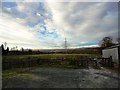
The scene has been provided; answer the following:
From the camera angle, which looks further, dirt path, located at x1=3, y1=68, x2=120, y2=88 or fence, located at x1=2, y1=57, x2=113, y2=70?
fence, located at x1=2, y1=57, x2=113, y2=70

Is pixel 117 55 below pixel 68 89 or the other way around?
the other way around

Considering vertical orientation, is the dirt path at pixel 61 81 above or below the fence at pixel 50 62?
below

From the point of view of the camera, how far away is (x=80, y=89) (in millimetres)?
8695

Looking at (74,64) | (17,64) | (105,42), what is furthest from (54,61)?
(105,42)

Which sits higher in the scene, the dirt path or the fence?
the fence

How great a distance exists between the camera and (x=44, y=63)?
81.1ft

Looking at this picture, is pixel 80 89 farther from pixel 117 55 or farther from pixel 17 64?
pixel 17 64

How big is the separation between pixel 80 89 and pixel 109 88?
5.34 ft

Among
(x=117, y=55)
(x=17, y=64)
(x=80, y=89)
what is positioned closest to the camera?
(x=80, y=89)

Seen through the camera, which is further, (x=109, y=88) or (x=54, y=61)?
(x=54, y=61)

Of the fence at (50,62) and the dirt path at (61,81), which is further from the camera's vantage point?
the fence at (50,62)

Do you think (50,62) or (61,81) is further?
(50,62)

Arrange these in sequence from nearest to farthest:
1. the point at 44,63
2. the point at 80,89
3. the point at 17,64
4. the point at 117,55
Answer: the point at 80,89 → the point at 117,55 → the point at 17,64 → the point at 44,63

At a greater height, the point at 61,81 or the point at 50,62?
the point at 50,62
